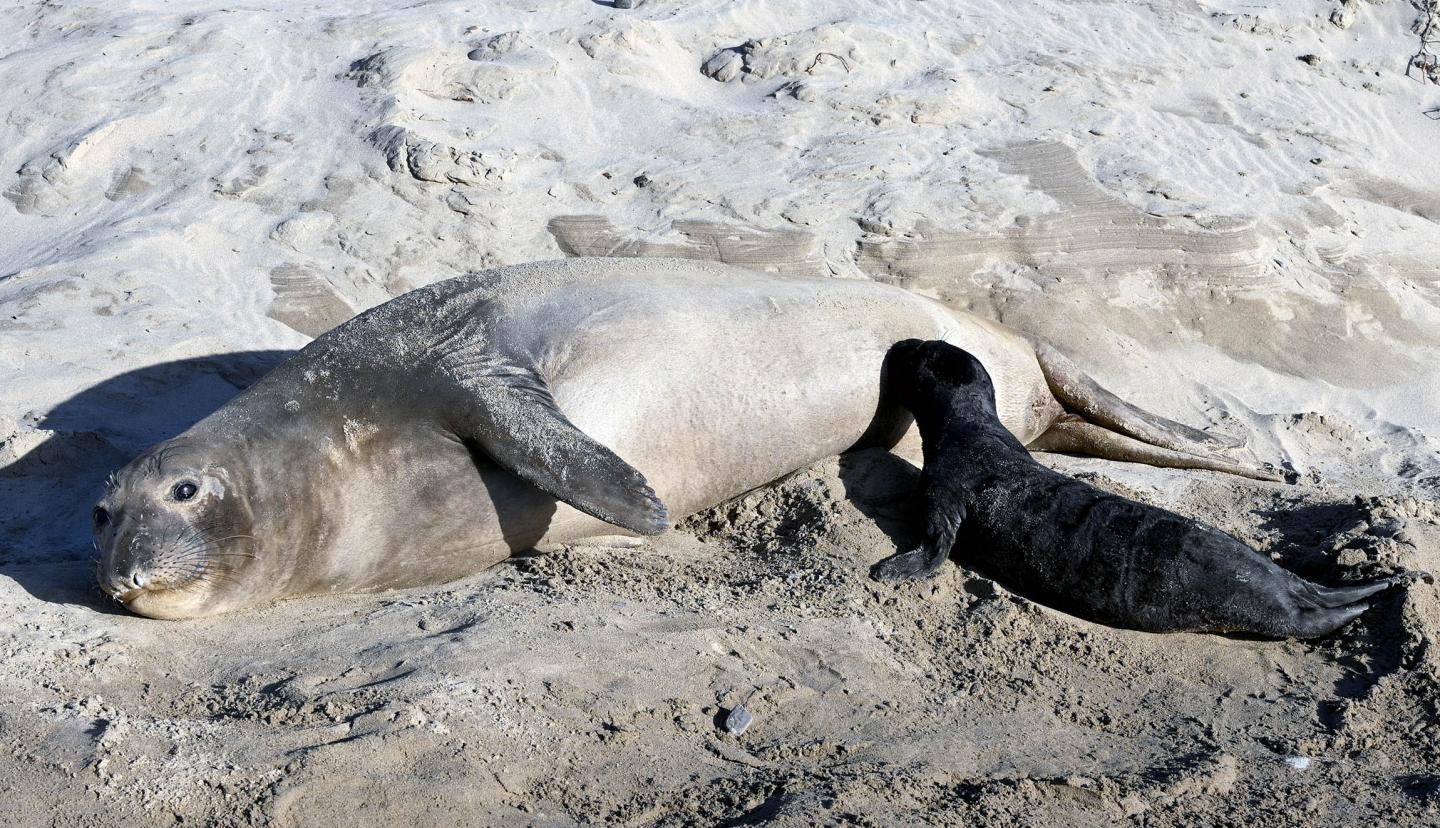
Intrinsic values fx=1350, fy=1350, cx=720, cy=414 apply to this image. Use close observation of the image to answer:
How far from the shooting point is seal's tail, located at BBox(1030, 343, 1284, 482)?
5840 mm

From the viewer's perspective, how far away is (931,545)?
4.54 m

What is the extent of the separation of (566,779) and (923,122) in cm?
555

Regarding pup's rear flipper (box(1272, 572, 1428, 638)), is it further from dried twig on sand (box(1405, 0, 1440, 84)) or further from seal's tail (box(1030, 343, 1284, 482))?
dried twig on sand (box(1405, 0, 1440, 84))

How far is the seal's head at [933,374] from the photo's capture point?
521cm

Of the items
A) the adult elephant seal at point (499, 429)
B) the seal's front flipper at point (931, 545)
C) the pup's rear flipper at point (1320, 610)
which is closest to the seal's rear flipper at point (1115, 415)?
the adult elephant seal at point (499, 429)

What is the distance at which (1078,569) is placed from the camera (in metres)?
4.28

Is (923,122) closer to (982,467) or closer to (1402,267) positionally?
(1402,267)

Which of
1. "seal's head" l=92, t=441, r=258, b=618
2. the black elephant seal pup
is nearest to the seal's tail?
the black elephant seal pup

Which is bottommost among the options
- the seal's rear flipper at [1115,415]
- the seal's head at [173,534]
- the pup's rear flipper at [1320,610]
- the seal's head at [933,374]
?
the seal's rear flipper at [1115,415]

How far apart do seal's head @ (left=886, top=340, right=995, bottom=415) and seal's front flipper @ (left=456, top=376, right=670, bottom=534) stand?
4.61ft

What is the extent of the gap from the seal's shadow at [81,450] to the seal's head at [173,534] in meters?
0.21

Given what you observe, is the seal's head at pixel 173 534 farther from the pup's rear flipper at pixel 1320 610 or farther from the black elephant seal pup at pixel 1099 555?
the pup's rear flipper at pixel 1320 610

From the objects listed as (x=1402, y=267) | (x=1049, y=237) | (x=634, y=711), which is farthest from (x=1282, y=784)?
(x=1402, y=267)

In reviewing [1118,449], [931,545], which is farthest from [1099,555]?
[1118,449]
